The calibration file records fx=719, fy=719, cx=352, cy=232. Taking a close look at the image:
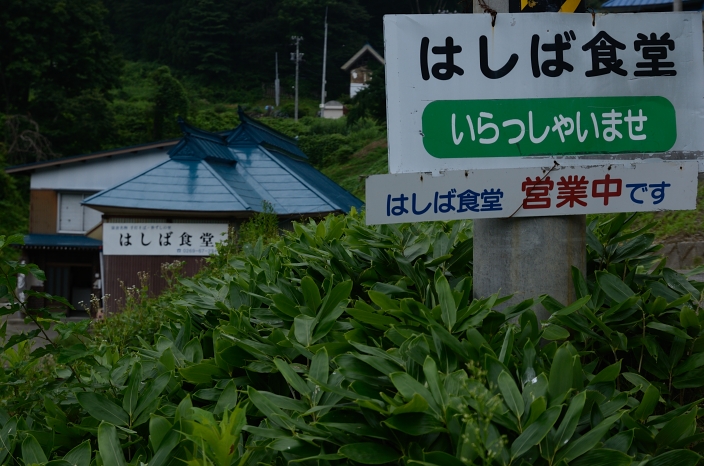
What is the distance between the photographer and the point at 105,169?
2206 centimetres

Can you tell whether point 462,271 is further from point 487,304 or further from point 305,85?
point 305,85

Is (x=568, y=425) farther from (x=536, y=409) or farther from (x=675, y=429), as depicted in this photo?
(x=675, y=429)

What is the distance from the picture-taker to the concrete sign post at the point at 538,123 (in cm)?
241

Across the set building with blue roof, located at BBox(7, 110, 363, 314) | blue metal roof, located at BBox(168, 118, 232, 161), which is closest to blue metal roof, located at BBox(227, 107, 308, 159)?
building with blue roof, located at BBox(7, 110, 363, 314)

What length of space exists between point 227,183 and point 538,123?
12938 mm

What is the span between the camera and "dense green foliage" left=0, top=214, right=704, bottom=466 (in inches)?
68.9

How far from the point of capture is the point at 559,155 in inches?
97.3

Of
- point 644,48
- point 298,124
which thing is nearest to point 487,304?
point 644,48

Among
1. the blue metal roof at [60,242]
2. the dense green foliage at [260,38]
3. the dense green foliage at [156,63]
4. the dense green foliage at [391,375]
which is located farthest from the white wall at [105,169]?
the dense green foliage at [260,38]

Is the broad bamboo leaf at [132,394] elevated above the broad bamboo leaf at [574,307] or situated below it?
below

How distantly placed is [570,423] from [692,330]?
2.96ft

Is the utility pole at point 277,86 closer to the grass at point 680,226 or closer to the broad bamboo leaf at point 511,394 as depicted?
the grass at point 680,226

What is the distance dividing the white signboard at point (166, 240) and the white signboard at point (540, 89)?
40.0ft

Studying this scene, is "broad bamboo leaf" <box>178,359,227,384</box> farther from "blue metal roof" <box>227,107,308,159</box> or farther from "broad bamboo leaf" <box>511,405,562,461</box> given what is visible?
"blue metal roof" <box>227,107,308,159</box>
